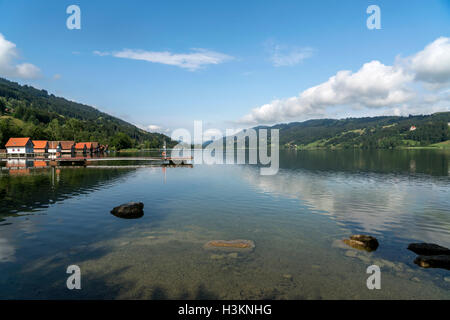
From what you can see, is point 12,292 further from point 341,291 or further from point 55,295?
point 341,291

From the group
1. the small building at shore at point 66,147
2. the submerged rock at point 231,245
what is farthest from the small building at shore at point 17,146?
the submerged rock at point 231,245

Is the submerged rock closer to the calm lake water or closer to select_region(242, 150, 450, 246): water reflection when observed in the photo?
the calm lake water

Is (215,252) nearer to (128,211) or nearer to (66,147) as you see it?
(128,211)

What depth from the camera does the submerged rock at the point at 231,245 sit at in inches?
774

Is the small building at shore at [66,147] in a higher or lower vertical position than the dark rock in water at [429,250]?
higher

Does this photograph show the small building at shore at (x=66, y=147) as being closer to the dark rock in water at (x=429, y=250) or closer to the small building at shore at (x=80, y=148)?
the small building at shore at (x=80, y=148)

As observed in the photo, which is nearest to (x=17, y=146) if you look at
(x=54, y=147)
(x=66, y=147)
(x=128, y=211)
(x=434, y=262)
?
(x=54, y=147)

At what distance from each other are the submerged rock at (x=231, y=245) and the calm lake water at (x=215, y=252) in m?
0.74

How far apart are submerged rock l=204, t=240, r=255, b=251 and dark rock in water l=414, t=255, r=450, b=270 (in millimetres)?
12273

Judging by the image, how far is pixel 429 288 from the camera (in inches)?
567
